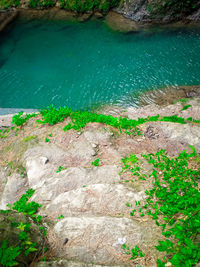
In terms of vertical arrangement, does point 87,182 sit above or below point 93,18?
below

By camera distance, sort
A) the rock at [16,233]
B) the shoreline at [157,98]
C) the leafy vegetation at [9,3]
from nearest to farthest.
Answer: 1. the rock at [16,233]
2. the shoreline at [157,98]
3. the leafy vegetation at [9,3]

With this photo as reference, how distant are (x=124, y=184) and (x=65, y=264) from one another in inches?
83.9

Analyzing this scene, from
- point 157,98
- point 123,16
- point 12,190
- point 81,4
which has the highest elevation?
point 81,4

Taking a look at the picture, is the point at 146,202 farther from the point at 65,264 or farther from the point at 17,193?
the point at 17,193

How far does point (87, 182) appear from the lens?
4.91 metres

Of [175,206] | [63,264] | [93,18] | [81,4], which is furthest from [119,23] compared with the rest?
[63,264]

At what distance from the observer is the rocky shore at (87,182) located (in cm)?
321

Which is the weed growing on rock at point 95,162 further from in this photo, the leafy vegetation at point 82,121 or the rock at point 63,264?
the rock at point 63,264

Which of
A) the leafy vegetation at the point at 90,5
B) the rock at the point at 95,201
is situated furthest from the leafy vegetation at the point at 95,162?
the leafy vegetation at the point at 90,5

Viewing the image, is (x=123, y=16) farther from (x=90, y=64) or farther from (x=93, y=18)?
(x=90, y=64)

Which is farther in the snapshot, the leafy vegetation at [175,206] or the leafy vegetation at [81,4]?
the leafy vegetation at [81,4]

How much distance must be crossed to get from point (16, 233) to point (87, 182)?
7.04ft

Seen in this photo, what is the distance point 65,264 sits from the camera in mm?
2869

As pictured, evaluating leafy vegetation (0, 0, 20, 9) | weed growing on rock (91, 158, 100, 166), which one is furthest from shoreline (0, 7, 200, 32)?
weed growing on rock (91, 158, 100, 166)
